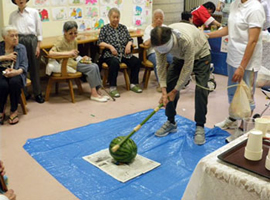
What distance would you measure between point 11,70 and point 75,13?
74.4 inches

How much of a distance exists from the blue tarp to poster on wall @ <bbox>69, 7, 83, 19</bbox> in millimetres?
2125

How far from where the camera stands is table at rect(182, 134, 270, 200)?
1234mm

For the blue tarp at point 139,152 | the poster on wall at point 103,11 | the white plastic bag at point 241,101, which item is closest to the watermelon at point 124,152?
the blue tarp at point 139,152

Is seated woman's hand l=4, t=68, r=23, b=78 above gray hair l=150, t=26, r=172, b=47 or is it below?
below

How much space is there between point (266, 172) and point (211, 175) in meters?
0.21

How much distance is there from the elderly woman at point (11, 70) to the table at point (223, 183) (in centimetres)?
262

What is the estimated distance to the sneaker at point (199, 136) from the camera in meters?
3.17

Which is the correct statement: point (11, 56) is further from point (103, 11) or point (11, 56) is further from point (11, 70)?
point (103, 11)

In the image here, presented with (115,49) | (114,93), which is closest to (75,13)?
(115,49)

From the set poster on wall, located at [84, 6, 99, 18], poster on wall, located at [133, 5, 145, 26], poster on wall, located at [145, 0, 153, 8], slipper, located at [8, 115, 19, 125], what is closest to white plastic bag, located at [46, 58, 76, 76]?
slipper, located at [8, 115, 19, 125]

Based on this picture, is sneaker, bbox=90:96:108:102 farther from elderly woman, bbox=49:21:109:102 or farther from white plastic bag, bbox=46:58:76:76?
white plastic bag, bbox=46:58:76:76

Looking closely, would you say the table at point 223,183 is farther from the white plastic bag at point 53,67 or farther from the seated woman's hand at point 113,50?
the seated woman's hand at point 113,50

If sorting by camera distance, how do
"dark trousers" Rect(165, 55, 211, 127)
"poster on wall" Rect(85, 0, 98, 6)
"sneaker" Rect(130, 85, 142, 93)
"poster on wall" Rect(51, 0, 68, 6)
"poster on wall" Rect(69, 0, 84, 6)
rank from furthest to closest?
"poster on wall" Rect(85, 0, 98, 6) → "poster on wall" Rect(69, 0, 84, 6) → "poster on wall" Rect(51, 0, 68, 6) → "sneaker" Rect(130, 85, 142, 93) → "dark trousers" Rect(165, 55, 211, 127)

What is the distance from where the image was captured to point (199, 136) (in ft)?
10.5
